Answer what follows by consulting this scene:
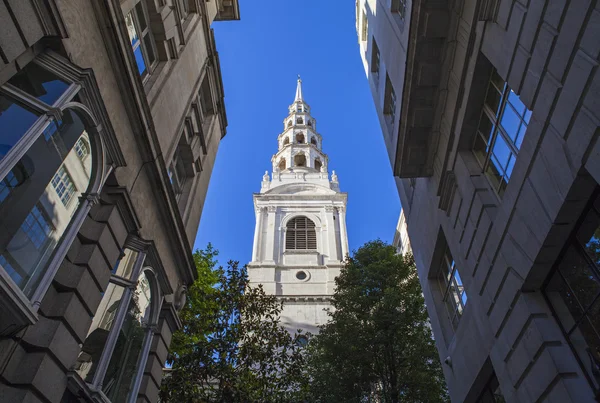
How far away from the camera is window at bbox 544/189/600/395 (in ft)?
21.8

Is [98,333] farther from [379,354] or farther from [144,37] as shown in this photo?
[379,354]

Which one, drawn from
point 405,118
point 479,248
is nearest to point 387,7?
point 405,118

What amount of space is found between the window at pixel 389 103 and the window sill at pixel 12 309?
1295 centimetres

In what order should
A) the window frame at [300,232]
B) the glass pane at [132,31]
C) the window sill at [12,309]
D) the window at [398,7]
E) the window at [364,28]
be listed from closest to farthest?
the window sill at [12,309], the glass pane at [132,31], the window at [398,7], the window at [364,28], the window frame at [300,232]

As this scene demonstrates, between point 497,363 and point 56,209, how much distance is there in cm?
847

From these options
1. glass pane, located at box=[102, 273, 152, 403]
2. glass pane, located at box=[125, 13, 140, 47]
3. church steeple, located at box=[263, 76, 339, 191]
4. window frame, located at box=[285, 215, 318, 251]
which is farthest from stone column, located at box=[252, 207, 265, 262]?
glass pane, located at box=[125, 13, 140, 47]

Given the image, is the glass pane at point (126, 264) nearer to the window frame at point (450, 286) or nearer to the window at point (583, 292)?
the window frame at point (450, 286)

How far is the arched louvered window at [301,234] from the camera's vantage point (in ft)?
149

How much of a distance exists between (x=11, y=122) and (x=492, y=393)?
34.4ft

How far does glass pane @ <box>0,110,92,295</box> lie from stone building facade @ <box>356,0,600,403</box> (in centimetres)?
734

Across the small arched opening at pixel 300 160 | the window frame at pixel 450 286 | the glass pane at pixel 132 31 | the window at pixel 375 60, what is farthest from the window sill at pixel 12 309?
the small arched opening at pixel 300 160

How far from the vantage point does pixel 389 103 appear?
54.7ft

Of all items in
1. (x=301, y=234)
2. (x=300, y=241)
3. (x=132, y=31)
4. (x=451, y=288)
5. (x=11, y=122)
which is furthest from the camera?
(x=301, y=234)

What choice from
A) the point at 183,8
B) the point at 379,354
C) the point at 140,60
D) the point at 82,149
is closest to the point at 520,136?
the point at 82,149
